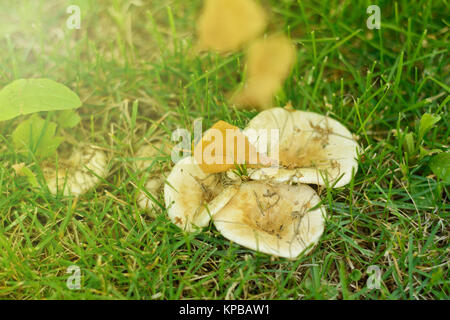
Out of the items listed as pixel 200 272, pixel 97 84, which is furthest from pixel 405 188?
pixel 97 84

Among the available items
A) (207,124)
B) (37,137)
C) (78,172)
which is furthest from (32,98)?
(207,124)

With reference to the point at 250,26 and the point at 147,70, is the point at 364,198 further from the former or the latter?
the point at 147,70

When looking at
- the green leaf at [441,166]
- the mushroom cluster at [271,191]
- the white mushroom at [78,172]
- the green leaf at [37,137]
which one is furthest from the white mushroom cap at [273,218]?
the green leaf at [37,137]

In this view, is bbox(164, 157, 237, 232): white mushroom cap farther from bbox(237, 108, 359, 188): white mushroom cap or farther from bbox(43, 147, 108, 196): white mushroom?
bbox(43, 147, 108, 196): white mushroom

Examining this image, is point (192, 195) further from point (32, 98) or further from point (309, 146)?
point (32, 98)

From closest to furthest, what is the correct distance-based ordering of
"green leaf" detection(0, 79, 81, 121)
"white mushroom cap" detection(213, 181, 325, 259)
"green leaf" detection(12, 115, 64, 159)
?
"white mushroom cap" detection(213, 181, 325, 259) → "green leaf" detection(0, 79, 81, 121) → "green leaf" detection(12, 115, 64, 159)

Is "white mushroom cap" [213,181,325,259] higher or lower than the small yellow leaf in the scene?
lower

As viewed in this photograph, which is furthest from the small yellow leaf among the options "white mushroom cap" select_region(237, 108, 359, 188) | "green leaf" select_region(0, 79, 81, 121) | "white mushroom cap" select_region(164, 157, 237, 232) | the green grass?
"green leaf" select_region(0, 79, 81, 121)
